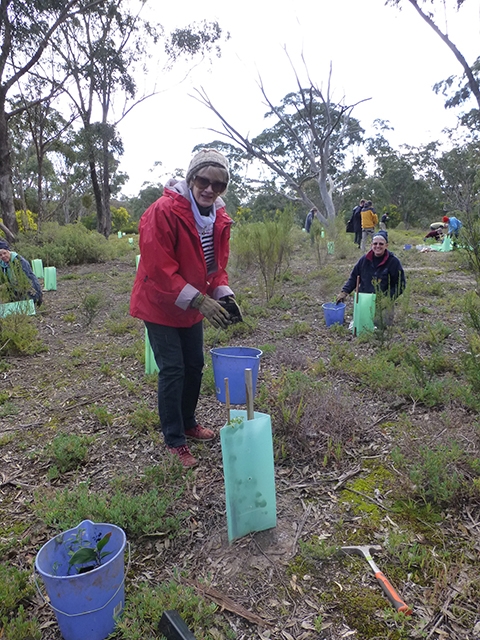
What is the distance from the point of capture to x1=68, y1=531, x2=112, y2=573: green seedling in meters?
1.49

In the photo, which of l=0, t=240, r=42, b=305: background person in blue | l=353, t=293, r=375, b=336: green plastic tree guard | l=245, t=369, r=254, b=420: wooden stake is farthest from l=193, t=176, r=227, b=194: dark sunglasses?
l=0, t=240, r=42, b=305: background person in blue

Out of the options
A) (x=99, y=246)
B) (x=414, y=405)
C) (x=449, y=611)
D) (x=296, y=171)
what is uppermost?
(x=296, y=171)

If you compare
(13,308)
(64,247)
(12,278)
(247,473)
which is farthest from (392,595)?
(64,247)

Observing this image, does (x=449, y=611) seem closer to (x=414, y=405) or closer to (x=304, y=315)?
(x=414, y=405)

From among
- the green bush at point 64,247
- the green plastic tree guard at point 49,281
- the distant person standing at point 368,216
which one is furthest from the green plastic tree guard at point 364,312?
the green bush at point 64,247

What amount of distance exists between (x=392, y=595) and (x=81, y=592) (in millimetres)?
1059

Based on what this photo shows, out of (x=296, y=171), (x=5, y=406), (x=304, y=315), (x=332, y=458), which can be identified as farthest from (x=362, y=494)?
(x=296, y=171)

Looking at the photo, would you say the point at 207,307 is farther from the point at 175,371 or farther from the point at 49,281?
the point at 49,281

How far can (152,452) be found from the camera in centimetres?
264

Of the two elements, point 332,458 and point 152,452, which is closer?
point 332,458

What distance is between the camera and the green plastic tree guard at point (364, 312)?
454 centimetres

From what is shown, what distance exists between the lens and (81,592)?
1.37 meters

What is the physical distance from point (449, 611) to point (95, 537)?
4.24 feet

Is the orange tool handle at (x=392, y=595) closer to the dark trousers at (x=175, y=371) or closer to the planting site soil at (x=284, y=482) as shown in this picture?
the planting site soil at (x=284, y=482)
